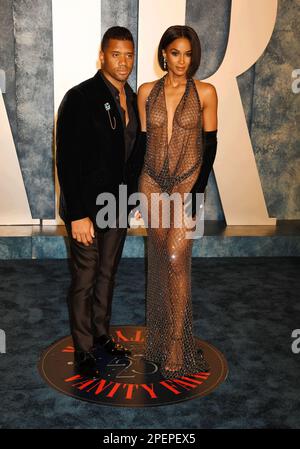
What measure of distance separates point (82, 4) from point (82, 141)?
2895mm

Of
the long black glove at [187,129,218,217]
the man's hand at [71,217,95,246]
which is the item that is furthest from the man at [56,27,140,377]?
the long black glove at [187,129,218,217]

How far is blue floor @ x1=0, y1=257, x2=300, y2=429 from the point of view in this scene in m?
2.54

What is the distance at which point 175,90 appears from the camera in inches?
112

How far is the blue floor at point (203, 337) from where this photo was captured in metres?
2.54

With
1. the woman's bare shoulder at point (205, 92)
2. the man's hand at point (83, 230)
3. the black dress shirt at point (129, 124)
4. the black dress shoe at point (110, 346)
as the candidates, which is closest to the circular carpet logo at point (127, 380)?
the black dress shoe at point (110, 346)

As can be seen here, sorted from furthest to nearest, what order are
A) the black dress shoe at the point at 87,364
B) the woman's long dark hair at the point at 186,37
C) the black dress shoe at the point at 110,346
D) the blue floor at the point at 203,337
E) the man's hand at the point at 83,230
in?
the black dress shoe at the point at 110,346 < the black dress shoe at the point at 87,364 < the man's hand at the point at 83,230 < the woman's long dark hair at the point at 186,37 < the blue floor at the point at 203,337

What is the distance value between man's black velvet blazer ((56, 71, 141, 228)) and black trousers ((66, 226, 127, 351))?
189mm

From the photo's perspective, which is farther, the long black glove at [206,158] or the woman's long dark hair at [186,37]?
the long black glove at [206,158]

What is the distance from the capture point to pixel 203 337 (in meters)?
3.46

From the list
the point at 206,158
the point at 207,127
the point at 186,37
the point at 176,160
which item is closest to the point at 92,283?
the point at 176,160

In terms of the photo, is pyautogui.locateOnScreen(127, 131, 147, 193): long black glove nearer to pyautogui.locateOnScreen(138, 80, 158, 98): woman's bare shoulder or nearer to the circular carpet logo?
pyautogui.locateOnScreen(138, 80, 158, 98): woman's bare shoulder

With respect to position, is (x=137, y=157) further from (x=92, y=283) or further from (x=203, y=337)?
(x=203, y=337)

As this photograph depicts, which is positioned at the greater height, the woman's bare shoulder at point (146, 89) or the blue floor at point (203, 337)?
the woman's bare shoulder at point (146, 89)

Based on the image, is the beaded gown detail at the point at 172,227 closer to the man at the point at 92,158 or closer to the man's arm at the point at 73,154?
the man at the point at 92,158
